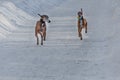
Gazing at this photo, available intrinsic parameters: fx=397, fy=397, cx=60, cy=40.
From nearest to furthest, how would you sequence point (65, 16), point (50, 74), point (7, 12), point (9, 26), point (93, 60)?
point (50, 74) → point (93, 60) → point (9, 26) → point (7, 12) → point (65, 16)

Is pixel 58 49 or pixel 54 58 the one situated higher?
pixel 58 49

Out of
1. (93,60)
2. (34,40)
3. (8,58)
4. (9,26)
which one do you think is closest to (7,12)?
(9,26)

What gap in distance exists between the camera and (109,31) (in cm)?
1709

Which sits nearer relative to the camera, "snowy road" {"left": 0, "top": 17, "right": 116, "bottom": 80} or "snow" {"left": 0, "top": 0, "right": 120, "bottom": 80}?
"snowy road" {"left": 0, "top": 17, "right": 116, "bottom": 80}

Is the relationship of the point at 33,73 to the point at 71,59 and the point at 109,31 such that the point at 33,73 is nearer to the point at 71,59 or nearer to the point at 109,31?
the point at 71,59

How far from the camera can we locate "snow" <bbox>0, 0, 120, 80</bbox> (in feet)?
36.9

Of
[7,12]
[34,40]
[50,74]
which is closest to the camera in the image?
[50,74]

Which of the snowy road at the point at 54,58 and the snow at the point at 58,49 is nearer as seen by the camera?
the snowy road at the point at 54,58

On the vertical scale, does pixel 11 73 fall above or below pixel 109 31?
below

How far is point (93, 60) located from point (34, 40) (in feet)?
14.6

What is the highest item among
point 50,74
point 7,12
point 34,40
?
point 7,12

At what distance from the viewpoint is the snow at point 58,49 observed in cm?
1123

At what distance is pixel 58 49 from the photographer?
14.4 m

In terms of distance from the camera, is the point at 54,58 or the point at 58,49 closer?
the point at 54,58
